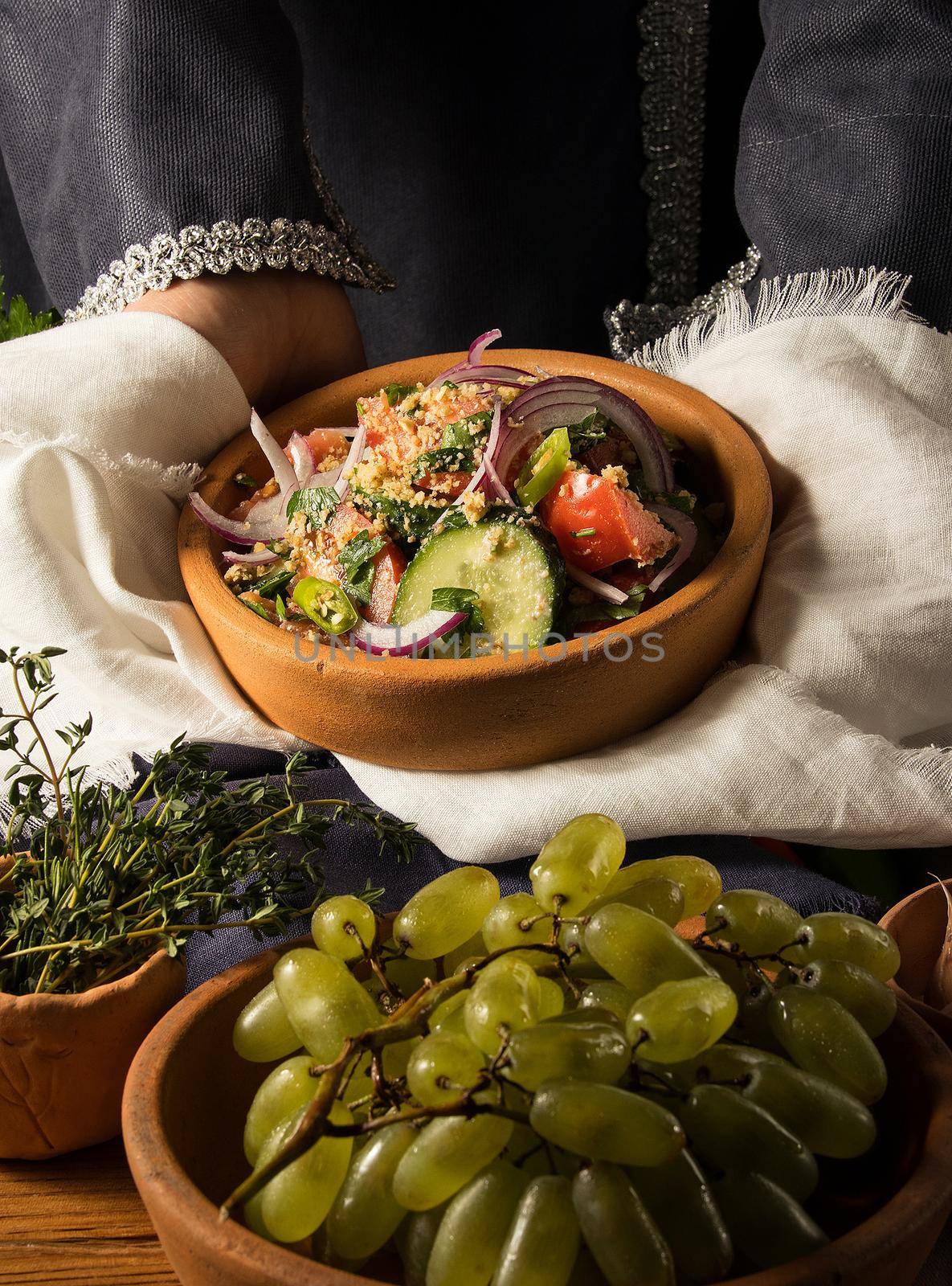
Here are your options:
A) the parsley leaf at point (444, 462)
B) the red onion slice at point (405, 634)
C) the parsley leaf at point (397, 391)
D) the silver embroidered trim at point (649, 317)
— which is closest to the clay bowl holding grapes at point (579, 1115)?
the red onion slice at point (405, 634)

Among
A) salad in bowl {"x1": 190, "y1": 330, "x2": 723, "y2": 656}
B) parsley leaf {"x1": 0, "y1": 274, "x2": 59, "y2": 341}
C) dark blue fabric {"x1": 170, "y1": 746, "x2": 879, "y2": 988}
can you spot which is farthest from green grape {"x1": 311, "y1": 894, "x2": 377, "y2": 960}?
parsley leaf {"x1": 0, "y1": 274, "x2": 59, "y2": 341}

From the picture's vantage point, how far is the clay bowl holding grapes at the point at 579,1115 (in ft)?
1.34

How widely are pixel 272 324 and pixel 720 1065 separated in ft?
3.28

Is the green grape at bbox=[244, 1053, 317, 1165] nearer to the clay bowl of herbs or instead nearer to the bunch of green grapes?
the bunch of green grapes

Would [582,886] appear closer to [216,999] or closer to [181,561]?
[216,999]

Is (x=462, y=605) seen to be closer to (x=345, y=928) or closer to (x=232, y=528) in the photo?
(x=232, y=528)

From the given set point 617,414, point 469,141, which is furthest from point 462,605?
point 469,141

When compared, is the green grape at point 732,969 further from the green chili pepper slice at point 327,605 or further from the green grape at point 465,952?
the green chili pepper slice at point 327,605

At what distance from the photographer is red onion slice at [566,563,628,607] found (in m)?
0.93

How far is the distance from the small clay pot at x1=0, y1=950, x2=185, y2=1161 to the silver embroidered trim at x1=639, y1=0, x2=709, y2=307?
1.51m

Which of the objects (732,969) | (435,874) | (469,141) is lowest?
(435,874)

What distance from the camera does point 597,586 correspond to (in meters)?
0.94

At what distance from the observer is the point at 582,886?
536 millimetres

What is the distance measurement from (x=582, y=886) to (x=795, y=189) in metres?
1.04
